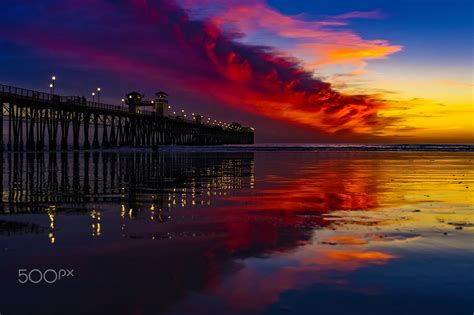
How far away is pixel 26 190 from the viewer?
12445 mm

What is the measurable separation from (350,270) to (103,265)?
8.57 ft

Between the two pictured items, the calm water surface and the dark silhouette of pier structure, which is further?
the dark silhouette of pier structure

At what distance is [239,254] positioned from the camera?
222 inches

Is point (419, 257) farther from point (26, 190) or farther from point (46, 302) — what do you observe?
point (26, 190)

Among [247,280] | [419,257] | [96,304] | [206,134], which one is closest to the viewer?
[96,304]

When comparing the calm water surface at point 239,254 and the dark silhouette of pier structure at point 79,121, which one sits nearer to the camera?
the calm water surface at point 239,254

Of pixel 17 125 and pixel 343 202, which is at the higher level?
pixel 17 125

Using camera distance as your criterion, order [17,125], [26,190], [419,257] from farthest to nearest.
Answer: [17,125] → [26,190] → [419,257]

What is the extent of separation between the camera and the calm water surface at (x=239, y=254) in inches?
157

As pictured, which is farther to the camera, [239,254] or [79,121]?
[79,121]

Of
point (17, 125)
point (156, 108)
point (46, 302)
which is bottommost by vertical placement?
point (46, 302)

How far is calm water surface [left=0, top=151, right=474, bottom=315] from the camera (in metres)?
3.99

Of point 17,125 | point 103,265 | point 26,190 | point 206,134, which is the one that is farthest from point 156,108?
point 103,265

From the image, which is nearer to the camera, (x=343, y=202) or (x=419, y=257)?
(x=419, y=257)
